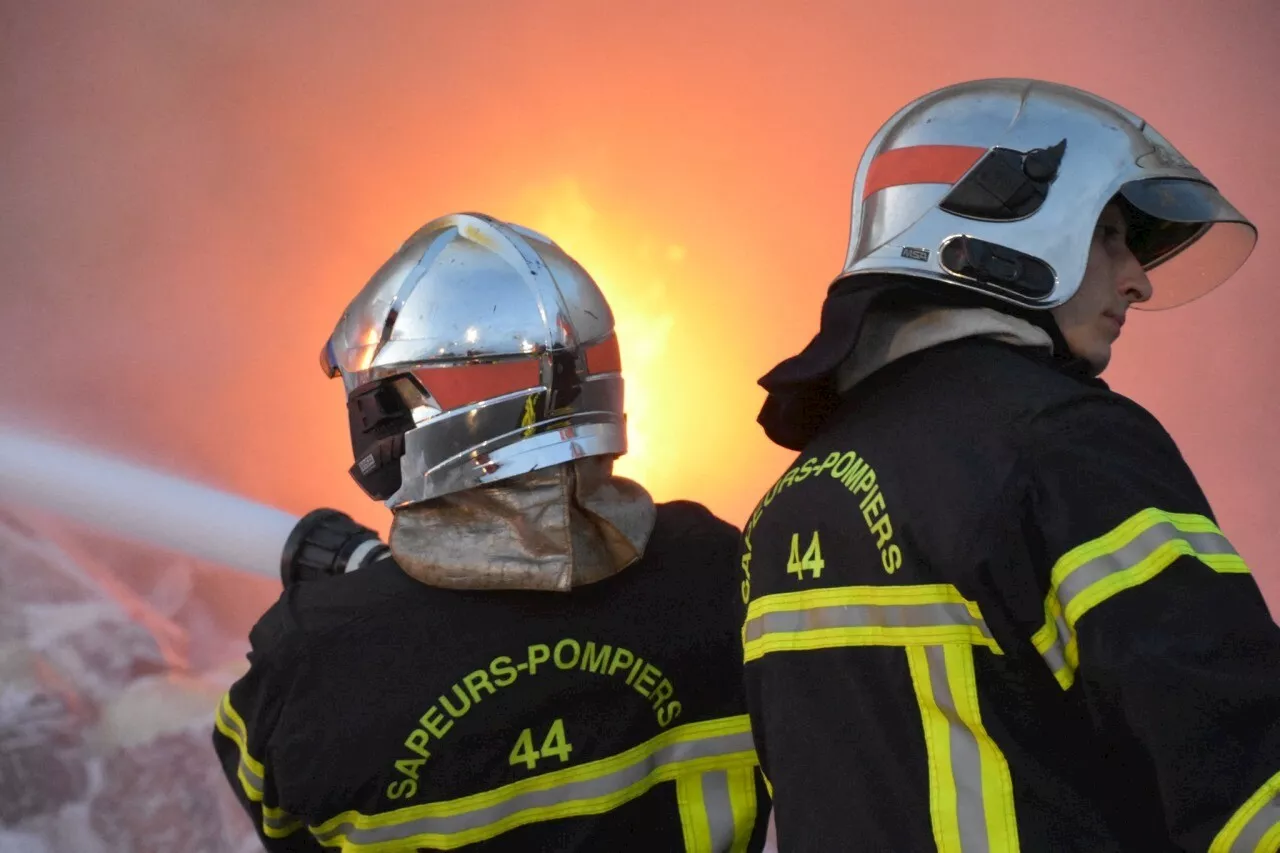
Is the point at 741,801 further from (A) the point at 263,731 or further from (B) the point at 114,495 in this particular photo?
(B) the point at 114,495

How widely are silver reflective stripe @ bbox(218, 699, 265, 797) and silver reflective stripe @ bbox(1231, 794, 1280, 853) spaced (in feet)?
4.79

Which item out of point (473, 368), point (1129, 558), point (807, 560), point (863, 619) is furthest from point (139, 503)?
point (1129, 558)

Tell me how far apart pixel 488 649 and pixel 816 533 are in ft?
2.00

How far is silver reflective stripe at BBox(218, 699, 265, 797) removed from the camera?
5.96ft

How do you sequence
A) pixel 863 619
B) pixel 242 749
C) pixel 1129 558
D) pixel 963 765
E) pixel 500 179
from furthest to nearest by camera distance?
pixel 500 179 < pixel 242 749 < pixel 863 619 < pixel 963 765 < pixel 1129 558

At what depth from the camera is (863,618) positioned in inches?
54.6

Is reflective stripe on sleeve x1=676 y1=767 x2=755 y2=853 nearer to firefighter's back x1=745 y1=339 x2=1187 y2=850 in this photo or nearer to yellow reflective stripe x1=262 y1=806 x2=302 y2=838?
firefighter's back x1=745 y1=339 x2=1187 y2=850

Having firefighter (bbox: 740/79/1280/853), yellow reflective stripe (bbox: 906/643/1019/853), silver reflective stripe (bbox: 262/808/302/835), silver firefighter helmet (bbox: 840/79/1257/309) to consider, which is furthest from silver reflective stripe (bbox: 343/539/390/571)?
yellow reflective stripe (bbox: 906/643/1019/853)

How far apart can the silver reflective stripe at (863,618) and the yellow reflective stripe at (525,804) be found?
0.43m

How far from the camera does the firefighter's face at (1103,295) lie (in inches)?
61.9

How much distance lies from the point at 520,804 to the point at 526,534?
0.45 metres

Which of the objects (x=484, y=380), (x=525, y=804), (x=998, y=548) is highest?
(x=484, y=380)

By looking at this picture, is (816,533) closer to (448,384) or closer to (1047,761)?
(1047,761)

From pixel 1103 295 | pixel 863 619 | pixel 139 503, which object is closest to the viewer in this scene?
pixel 863 619
